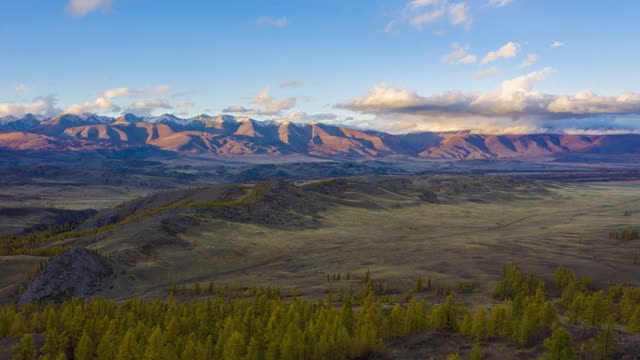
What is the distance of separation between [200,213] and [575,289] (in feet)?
372

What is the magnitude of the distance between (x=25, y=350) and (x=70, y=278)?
47085 millimetres

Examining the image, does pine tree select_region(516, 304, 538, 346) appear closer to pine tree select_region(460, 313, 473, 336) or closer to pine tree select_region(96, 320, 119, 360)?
pine tree select_region(460, 313, 473, 336)

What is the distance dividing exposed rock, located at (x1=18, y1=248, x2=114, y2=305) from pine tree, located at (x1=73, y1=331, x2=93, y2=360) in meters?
41.2

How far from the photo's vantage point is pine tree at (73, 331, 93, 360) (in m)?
52.1

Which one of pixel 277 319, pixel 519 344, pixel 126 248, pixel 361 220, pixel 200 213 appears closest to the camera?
pixel 519 344

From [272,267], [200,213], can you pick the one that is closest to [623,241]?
[272,267]

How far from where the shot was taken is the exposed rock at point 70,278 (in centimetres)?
9006

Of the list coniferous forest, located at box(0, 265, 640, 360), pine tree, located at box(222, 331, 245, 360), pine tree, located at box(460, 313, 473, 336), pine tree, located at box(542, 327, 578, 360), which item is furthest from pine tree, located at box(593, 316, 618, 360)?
pine tree, located at box(222, 331, 245, 360)

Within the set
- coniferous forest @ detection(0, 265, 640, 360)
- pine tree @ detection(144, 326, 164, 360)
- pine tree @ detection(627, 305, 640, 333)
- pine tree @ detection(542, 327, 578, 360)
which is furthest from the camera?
pine tree @ detection(627, 305, 640, 333)

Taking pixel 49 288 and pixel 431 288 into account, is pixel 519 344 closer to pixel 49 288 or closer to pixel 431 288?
pixel 431 288

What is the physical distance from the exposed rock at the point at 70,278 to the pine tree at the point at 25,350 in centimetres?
3906

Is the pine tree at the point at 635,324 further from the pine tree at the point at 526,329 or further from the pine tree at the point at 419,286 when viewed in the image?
the pine tree at the point at 419,286

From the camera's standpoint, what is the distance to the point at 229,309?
6575 cm

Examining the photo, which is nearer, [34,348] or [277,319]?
[34,348]
